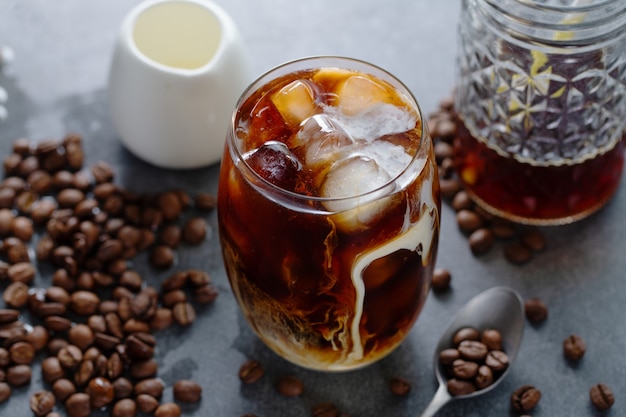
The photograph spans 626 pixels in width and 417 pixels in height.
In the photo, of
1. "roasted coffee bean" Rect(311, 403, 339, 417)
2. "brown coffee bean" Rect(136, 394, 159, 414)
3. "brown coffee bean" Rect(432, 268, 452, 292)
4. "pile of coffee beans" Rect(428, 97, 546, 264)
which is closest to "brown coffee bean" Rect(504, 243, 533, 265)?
"pile of coffee beans" Rect(428, 97, 546, 264)

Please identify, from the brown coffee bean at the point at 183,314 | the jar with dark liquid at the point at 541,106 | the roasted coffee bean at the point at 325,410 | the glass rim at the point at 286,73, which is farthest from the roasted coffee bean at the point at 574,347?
the brown coffee bean at the point at 183,314

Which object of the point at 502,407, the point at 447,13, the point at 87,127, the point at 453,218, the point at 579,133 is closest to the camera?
the point at 502,407

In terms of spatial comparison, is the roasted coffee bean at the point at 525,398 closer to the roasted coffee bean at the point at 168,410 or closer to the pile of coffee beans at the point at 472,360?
the pile of coffee beans at the point at 472,360

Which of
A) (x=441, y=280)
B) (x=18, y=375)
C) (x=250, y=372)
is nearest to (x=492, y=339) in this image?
(x=441, y=280)

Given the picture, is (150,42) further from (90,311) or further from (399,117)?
(399,117)

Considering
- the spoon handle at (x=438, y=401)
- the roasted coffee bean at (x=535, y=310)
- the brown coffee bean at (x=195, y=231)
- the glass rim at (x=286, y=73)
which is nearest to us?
the glass rim at (x=286, y=73)

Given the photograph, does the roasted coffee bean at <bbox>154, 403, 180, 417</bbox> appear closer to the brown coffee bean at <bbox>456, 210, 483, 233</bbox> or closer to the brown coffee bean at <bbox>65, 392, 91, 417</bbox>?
the brown coffee bean at <bbox>65, 392, 91, 417</bbox>

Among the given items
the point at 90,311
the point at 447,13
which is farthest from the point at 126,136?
the point at 447,13
